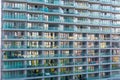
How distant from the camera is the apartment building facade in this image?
5672cm

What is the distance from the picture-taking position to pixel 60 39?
206 feet

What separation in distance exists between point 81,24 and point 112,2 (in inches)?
478

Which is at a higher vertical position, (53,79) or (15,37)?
(15,37)

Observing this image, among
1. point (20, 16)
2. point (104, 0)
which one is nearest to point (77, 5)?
point (104, 0)

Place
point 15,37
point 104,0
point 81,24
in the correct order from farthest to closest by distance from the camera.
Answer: point 104,0
point 81,24
point 15,37

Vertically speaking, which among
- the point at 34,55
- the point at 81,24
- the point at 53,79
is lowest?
the point at 53,79

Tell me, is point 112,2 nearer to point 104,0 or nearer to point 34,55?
point 104,0

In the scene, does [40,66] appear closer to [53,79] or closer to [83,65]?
[53,79]

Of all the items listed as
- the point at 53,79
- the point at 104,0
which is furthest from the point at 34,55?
the point at 104,0

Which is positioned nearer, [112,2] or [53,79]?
[53,79]

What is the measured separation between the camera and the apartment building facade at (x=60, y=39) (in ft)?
186

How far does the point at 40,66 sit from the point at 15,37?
7641 millimetres

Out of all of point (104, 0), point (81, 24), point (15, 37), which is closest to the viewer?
point (15, 37)

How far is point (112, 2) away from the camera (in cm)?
7419
